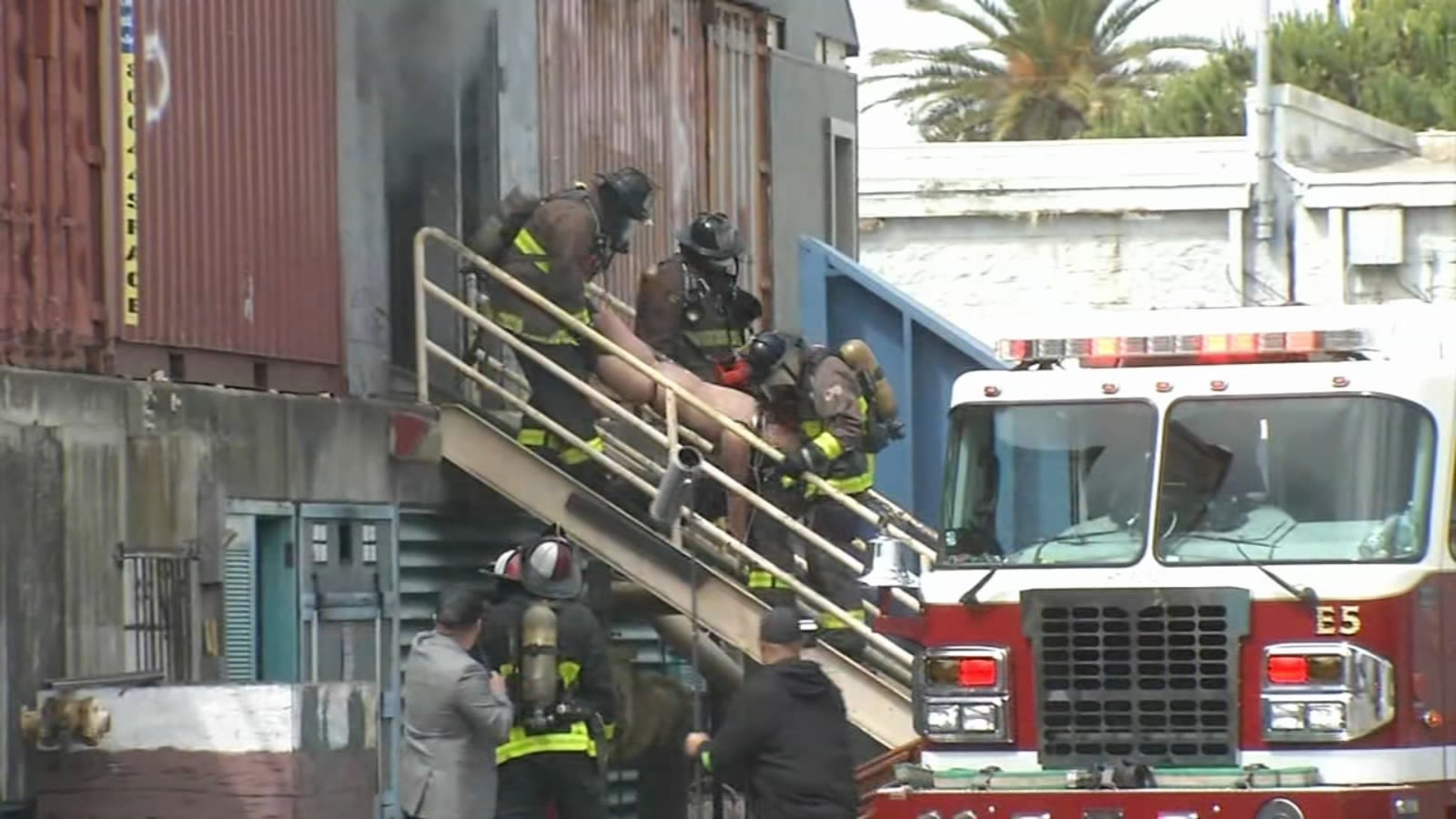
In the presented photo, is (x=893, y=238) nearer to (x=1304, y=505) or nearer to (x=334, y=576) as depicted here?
(x=334, y=576)

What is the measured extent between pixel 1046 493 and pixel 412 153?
5.53 m

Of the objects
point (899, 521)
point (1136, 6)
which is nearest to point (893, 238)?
point (1136, 6)

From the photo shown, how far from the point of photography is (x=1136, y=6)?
44.2m

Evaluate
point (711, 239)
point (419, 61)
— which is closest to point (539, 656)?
point (711, 239)

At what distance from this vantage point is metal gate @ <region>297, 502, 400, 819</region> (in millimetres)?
13820

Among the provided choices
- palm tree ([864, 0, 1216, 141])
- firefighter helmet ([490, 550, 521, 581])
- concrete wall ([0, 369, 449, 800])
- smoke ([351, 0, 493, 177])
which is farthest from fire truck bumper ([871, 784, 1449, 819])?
palm tree ([864, 0, 1216, 141])

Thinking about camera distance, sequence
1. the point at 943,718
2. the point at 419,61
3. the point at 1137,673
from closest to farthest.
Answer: the point at 1137,673 → the point at 943,718 → the point at 419,61

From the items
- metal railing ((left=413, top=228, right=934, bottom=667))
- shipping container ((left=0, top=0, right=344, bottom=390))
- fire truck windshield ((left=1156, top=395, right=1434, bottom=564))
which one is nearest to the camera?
fire truck windshield ((left=1156, top=395, right=1434, bottom=564))

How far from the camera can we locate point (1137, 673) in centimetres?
1123

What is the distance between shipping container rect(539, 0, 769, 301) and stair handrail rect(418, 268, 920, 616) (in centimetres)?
238

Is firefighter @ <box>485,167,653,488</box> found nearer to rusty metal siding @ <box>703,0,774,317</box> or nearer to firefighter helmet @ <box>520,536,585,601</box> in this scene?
firefighter helmet @ <box>520,536,585,601</box>

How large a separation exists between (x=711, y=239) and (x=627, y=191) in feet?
2.39

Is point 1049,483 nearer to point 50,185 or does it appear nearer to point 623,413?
point 623,413

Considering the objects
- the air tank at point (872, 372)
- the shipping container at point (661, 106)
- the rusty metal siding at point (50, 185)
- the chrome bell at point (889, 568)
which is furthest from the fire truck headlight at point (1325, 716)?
the shipping container at point (661, 106)
